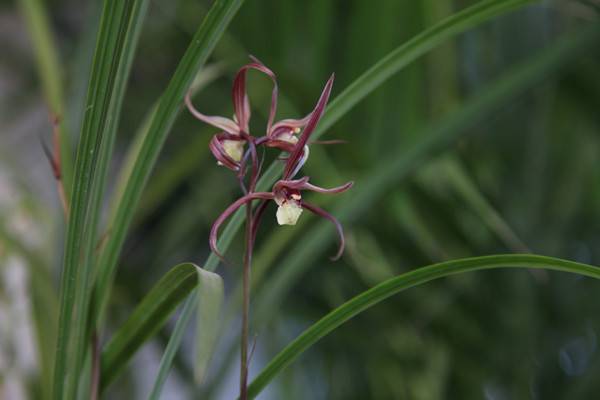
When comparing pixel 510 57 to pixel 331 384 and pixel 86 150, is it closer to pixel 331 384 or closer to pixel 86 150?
pixel 331 384

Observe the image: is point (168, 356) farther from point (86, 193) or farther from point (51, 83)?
point (51, 83)

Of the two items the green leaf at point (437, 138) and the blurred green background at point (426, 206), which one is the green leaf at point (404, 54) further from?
the blurred green background at point (426, 206)

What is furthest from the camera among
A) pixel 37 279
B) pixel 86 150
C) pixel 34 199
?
pixel 34 199

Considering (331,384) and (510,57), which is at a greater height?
(510,57)

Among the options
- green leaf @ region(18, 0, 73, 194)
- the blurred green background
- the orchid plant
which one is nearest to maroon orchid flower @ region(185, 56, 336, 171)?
the orchid plant

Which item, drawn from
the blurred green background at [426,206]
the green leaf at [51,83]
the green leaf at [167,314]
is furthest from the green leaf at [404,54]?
the blurred green background at [426,206]

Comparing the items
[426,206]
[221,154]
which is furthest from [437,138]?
[221,154]

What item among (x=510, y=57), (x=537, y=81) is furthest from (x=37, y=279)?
(x=510, y=57)
